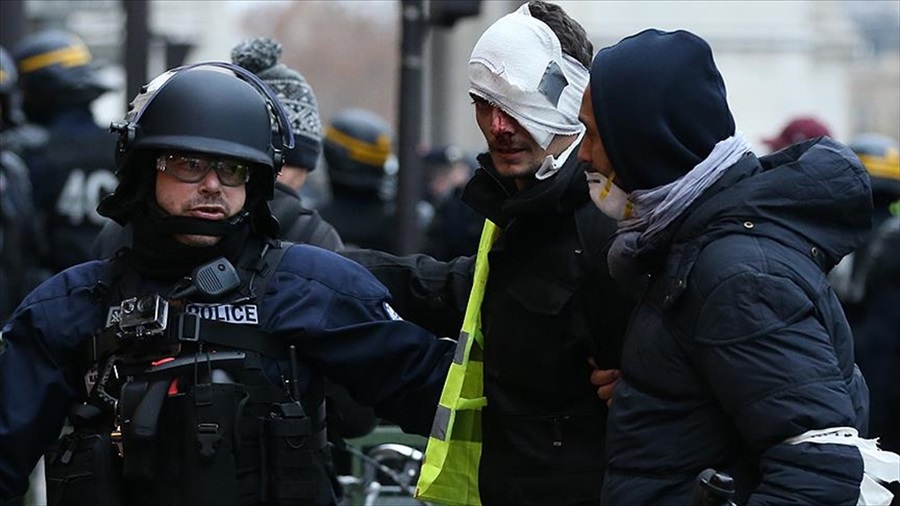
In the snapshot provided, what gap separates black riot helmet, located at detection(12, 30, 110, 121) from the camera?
32.3 feet

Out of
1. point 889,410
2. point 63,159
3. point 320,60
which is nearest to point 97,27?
point 63,159

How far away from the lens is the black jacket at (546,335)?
4516 mm

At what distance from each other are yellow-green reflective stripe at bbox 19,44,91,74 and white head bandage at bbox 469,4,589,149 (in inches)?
230

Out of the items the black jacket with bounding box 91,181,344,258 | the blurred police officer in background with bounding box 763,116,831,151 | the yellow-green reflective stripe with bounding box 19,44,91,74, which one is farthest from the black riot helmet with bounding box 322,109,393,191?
the black jacket with bounding box 91,181,344,258

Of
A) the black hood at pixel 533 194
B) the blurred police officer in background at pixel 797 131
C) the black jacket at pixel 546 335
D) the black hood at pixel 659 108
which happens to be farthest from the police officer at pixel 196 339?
the blurred police officer in background at pixel 797 131

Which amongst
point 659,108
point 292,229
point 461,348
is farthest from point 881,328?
point 659,108

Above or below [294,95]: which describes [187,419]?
below

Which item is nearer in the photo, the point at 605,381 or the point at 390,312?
the point at 605,381

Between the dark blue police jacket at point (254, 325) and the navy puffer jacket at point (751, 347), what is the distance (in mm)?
899

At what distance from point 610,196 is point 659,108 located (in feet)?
0.98

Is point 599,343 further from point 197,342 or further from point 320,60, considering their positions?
point 320,60

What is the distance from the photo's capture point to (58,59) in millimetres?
10102

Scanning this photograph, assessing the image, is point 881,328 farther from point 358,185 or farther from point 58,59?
point 58,59

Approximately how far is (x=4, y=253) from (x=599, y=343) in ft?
16.7
